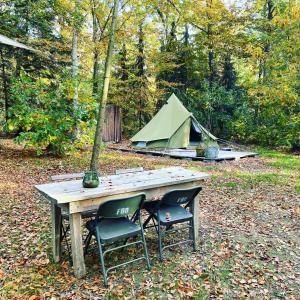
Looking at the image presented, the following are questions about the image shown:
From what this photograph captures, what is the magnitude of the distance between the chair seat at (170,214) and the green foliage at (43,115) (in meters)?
5.29

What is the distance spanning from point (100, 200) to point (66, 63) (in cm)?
1083

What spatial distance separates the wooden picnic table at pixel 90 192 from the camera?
2.89m

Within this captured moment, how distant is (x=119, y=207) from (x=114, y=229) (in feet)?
1.06

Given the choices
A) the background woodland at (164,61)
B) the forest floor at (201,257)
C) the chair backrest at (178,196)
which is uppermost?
the background woodland at (164,61)

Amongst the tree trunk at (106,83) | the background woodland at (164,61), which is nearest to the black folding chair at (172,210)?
the tree trunk at (106,83)

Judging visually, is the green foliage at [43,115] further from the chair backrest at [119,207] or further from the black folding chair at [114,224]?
the chair backrest at [119,207]

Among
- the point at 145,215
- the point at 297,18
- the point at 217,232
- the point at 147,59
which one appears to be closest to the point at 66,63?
the point at 147,59

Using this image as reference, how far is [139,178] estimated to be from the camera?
12.1 feet

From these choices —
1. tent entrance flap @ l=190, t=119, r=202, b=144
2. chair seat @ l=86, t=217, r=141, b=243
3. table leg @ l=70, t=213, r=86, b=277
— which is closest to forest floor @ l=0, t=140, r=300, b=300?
table leg @ l=70, t=213, r=86, b=277

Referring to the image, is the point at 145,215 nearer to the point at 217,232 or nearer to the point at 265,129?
the point at 217,232

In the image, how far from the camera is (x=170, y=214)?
3.47 m

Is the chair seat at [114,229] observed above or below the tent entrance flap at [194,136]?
below

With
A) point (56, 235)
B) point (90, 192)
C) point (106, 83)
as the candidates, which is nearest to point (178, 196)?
point (90, 192)

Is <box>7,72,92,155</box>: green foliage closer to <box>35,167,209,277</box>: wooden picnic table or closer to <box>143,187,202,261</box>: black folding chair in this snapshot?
<box>35,167,209,277</box>: wooden picnic table
